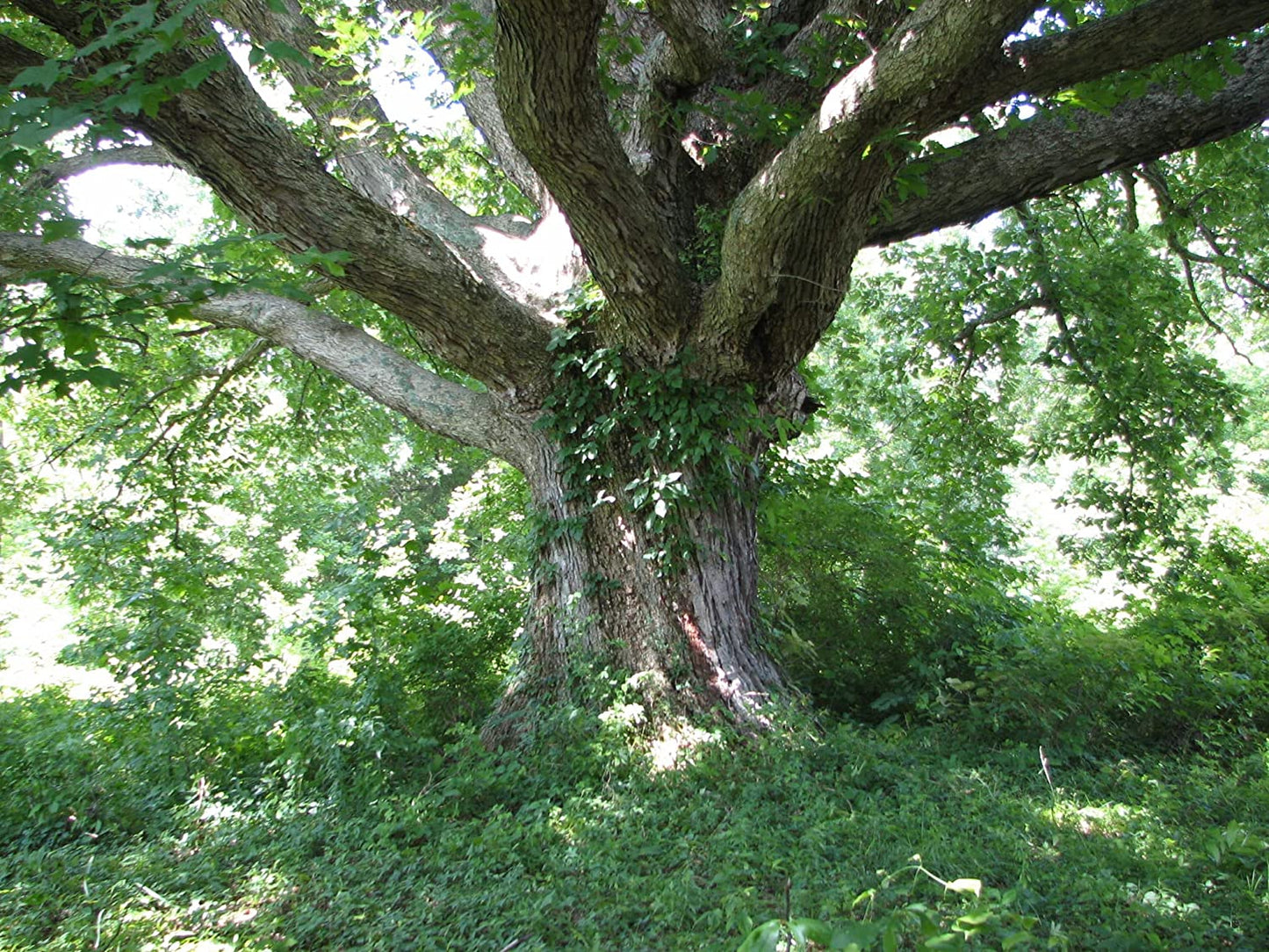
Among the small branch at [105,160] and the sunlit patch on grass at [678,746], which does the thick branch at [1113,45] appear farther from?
the small branch at [105,160]

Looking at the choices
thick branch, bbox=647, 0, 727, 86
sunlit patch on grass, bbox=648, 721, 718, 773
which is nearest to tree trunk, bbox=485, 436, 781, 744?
sunlit patch on grass, bbox=648, 721, 718, 773

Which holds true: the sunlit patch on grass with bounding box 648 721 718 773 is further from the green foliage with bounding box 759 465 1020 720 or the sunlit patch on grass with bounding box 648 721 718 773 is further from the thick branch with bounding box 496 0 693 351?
the thick branch with bounding box 496 0 693 351

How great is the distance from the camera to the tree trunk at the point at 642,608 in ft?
17.3

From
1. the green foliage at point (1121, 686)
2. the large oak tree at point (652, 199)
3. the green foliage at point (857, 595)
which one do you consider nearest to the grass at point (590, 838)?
the green foliage at point (1121, 686)

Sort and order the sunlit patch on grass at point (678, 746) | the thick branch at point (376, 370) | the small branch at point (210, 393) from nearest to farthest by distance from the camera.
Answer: the sunlit patch on grass at point (678, 746) < the thick branch at point (376, 370) < the small branch at point (210, 393)

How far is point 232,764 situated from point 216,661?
3.43 feet

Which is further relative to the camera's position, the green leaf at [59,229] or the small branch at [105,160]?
the small branch at [105,160]

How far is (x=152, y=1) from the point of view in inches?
102

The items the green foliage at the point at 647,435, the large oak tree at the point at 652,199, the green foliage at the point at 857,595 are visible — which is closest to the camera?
the large oak tree at the point at 652,199

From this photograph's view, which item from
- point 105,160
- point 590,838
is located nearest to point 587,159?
point 590,838

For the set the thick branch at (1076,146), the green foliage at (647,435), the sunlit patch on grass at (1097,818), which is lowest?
the sunlit patch on grass at (1097,818)

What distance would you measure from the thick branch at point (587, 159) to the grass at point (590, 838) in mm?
2671

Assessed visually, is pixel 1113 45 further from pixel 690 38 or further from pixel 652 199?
pixel 652 199

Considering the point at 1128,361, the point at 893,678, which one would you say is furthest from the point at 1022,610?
the point at 1128,361
